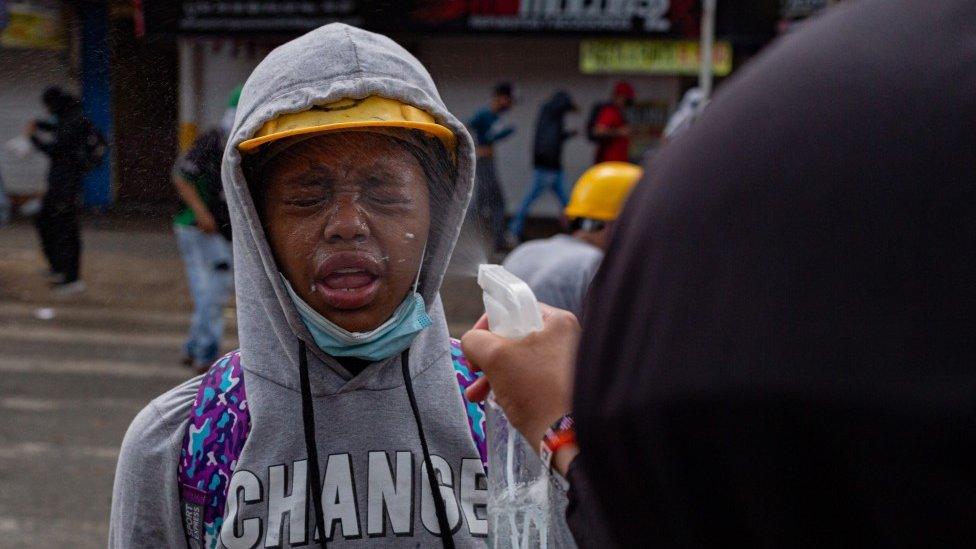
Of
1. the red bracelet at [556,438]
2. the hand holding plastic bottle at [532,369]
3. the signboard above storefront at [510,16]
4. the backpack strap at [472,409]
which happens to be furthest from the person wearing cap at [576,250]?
the red bracelet at [556,438]

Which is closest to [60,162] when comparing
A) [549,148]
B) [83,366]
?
[83,366]

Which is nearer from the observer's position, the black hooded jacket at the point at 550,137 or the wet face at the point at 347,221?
the wet face at the point at 347,221

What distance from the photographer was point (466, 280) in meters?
1.79

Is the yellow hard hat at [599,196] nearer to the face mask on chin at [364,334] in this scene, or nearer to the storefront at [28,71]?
the face mask on chin at [364,334]

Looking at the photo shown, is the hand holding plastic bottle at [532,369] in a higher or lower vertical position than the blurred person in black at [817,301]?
lower

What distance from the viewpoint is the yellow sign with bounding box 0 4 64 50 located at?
1.39 meters

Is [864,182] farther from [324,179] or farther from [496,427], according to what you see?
[324,179]

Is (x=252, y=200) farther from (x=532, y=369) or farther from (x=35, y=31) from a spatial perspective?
(x=532, y=369)

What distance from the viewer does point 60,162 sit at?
1.56 metres

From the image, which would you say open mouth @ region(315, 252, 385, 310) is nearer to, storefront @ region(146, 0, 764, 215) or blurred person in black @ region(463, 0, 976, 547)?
blurred person in black @ region(463, 0, 976, 547)

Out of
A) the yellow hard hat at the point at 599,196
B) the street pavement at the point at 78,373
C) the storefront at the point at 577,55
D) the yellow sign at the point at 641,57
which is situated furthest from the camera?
the yellow sign at the point at 641,57

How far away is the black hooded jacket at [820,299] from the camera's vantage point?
0.69 metres

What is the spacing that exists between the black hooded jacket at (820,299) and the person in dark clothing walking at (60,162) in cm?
95

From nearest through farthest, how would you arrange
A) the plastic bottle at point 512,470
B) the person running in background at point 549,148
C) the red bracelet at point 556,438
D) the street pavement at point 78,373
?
the red bracelet at point 556,438
the plastic bottle at point 512,470
the street pavement at point 78,373
the person running in background at point 549,148
